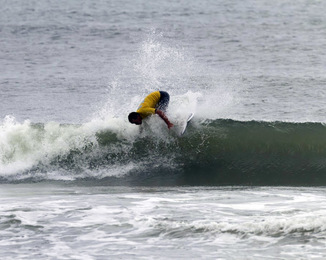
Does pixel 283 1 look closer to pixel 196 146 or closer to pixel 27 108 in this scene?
pixel 27 108

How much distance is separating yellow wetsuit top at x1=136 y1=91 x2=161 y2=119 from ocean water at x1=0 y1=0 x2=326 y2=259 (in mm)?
614

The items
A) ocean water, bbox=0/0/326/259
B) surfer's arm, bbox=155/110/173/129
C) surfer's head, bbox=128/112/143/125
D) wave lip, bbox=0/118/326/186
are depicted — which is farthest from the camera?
wave lip, bbox=0/118/326/186

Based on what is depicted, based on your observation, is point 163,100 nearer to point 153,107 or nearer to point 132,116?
point 153,107

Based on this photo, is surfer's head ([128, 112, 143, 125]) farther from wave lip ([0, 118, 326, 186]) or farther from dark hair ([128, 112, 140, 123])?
wave lip ([0, 118, 326, 186])

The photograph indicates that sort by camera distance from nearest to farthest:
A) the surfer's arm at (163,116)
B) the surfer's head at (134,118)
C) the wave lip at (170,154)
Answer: the surfer's head at (134,118) < the surfer's arm at (163,116) < the wave lip at (170,154)

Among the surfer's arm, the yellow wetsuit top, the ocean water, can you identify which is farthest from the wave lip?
the yellow wetsuit top

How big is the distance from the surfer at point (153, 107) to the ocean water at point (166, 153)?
0.54 metres

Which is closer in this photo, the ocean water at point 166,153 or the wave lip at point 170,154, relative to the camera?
the ocean water at point 166,153

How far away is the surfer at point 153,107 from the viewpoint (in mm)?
14320

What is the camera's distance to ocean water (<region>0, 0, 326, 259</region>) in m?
9.78

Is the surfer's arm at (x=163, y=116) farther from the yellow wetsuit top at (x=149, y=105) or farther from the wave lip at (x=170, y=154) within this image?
the wave lip at (x=170, y=154)

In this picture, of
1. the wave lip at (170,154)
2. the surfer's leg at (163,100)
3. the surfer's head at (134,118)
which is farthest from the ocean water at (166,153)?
the surfer's head at (134,118)

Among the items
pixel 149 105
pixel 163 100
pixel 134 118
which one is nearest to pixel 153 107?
pixel 149 105

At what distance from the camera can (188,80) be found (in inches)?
980
